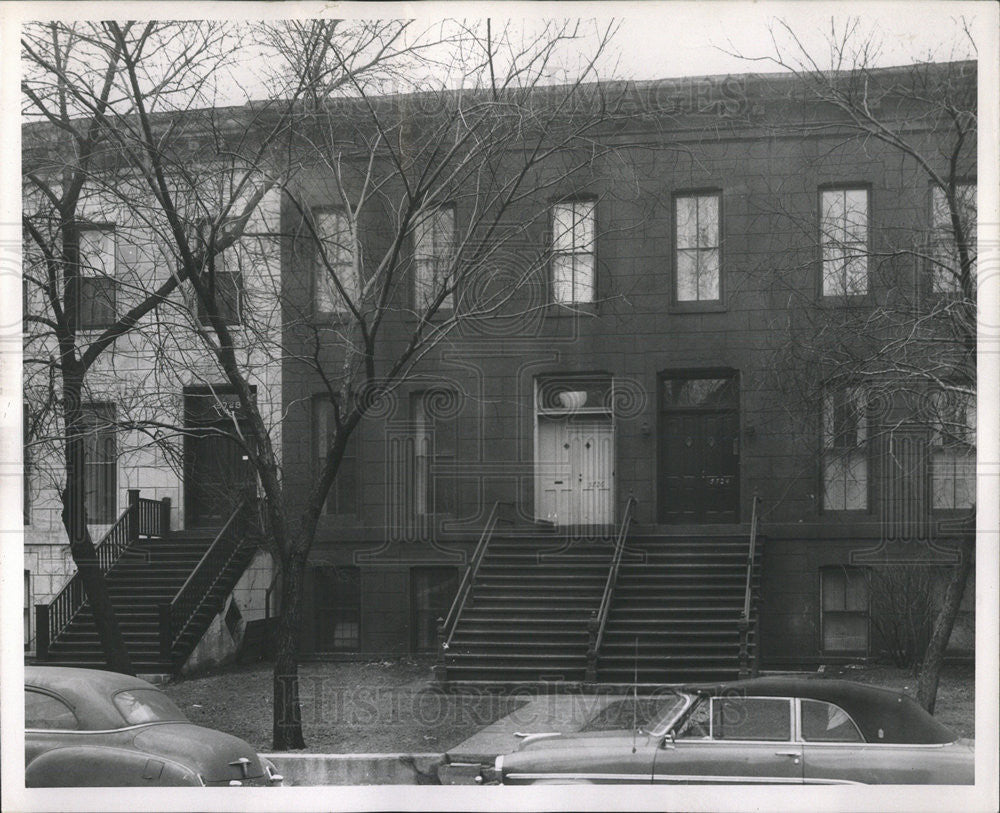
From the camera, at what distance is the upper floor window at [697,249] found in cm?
1004

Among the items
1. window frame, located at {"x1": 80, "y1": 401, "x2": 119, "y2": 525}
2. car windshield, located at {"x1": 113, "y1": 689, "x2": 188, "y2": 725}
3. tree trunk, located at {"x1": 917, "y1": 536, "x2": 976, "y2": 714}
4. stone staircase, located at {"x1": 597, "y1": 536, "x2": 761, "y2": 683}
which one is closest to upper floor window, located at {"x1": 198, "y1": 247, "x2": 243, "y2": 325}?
window frame, located at {"x1": 80, "y1": 401, "x2": 119, "y2": 525}

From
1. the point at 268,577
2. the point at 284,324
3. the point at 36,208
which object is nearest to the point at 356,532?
the point at 268,577

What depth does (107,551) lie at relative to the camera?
10.3 m

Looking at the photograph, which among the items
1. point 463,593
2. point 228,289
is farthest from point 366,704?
point 228,289

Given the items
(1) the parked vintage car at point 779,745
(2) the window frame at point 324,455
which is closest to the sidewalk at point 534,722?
(1) the parked vintage car at point 779,745

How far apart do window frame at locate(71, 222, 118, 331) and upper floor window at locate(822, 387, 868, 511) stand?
6.32 meters

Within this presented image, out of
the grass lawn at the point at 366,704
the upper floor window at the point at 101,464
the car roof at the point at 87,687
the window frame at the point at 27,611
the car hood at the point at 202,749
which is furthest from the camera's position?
the upper floor window at the point at 101,464

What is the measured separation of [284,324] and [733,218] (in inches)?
163

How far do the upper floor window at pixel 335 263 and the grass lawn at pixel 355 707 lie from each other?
330 cm

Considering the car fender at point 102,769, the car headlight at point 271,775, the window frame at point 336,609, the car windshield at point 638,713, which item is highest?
the window frame at point 336,609

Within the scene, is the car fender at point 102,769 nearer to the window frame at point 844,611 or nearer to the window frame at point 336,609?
the window frame at point 336,609

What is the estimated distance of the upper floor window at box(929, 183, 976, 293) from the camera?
930 centimetres

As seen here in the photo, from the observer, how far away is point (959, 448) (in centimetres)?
955

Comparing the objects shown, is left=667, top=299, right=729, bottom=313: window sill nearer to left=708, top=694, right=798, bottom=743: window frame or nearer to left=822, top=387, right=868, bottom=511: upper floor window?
left=822, top=387, right=868, bottom=511: upper floor window
